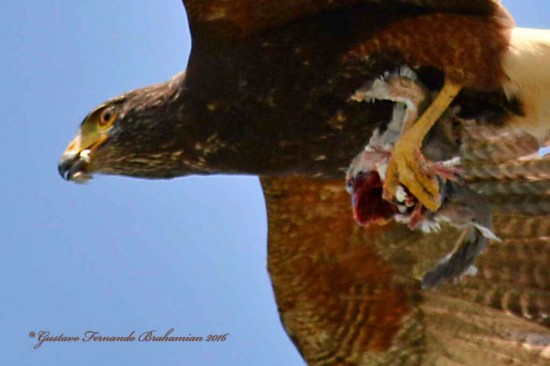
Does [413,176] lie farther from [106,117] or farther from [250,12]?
[106,117]

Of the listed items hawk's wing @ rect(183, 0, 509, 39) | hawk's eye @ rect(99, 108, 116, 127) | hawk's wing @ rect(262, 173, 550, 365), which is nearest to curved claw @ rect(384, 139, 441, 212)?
hawk's wing @ rect(183, 0, 509, 39)

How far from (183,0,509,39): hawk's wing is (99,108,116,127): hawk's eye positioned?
0.82 meters

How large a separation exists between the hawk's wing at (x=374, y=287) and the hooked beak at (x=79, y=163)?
1319 millimetres

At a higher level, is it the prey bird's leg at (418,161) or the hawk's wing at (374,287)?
the prey bird's leg at (418,161)

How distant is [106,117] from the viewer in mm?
7887

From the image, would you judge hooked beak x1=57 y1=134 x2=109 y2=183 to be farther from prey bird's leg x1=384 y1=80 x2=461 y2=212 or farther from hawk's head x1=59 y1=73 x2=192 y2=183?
prey bird's leg x1=384 y1=80 x2=461 y2=212

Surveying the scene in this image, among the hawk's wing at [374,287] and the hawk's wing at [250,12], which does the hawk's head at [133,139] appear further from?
the hawk's wing at [374,287]

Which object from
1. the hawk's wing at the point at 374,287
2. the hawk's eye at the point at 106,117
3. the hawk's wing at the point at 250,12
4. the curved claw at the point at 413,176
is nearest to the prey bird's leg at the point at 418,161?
the curved claw at the point at 413,176

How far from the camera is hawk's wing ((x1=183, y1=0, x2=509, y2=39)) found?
730 cm

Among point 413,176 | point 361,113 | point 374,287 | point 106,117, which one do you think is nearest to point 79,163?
point 106,117

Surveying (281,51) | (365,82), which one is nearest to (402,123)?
(365,82)

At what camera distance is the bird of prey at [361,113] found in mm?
7195

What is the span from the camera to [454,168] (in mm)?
7332

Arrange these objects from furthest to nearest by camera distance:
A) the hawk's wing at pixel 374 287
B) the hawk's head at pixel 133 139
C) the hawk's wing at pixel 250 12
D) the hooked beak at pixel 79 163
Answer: the hawk's wing at pixel 374 287
the hooked beak at pixel 79 163
the hawk's head at pixel 133 139
the hawk's wing at pixel 250 12
